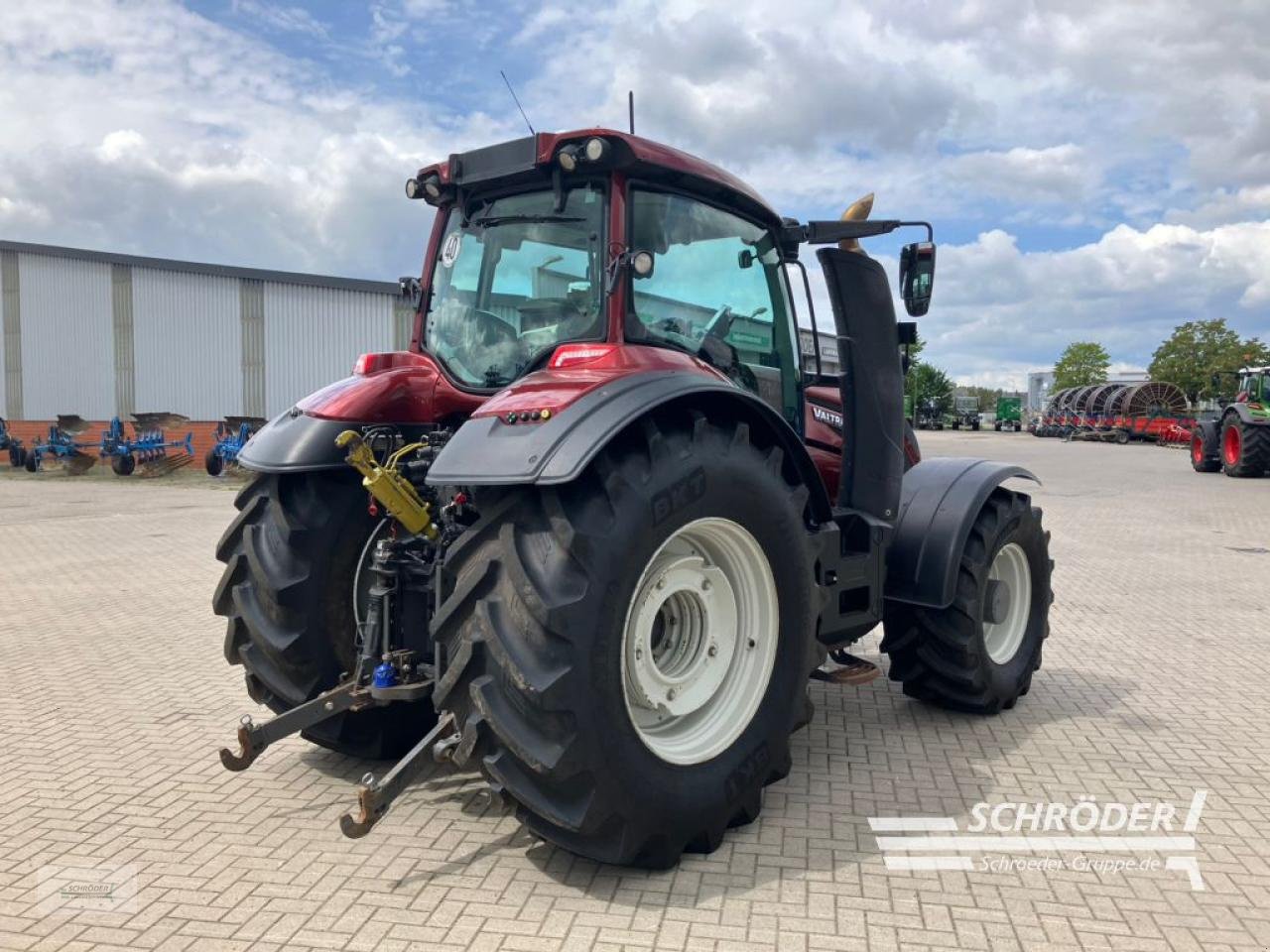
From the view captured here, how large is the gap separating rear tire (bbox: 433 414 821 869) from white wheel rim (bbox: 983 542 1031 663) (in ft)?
7.97

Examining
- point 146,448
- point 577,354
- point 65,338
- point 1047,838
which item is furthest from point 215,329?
point 1047,838

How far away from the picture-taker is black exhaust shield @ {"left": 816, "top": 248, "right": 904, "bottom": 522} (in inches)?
172

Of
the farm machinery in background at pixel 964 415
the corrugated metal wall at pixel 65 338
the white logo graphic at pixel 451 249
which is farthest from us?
the farm machinery in background at pixel 964 415

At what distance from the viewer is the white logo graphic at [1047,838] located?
320 cm

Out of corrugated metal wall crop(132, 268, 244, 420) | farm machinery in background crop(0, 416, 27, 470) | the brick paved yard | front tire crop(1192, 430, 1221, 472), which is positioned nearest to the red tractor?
the brick paved yard

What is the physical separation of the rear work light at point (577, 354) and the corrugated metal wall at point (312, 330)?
24309mm

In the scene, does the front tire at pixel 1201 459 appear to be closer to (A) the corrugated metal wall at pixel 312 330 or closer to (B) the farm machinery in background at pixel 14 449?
(A) the corrugated metal wall at pixel 312 330

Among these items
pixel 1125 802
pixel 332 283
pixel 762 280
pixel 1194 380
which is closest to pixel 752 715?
pixel 1125 802

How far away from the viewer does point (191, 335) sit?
26.8 m

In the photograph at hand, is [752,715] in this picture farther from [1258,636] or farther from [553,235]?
[1258,636]

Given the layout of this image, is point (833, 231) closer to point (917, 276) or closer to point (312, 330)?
point (917, 276)

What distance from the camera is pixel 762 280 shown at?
4.26 meters

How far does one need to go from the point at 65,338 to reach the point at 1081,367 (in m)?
69.7

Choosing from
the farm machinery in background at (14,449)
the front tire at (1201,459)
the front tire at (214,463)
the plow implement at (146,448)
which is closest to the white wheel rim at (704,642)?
the front tire at (214,463)
